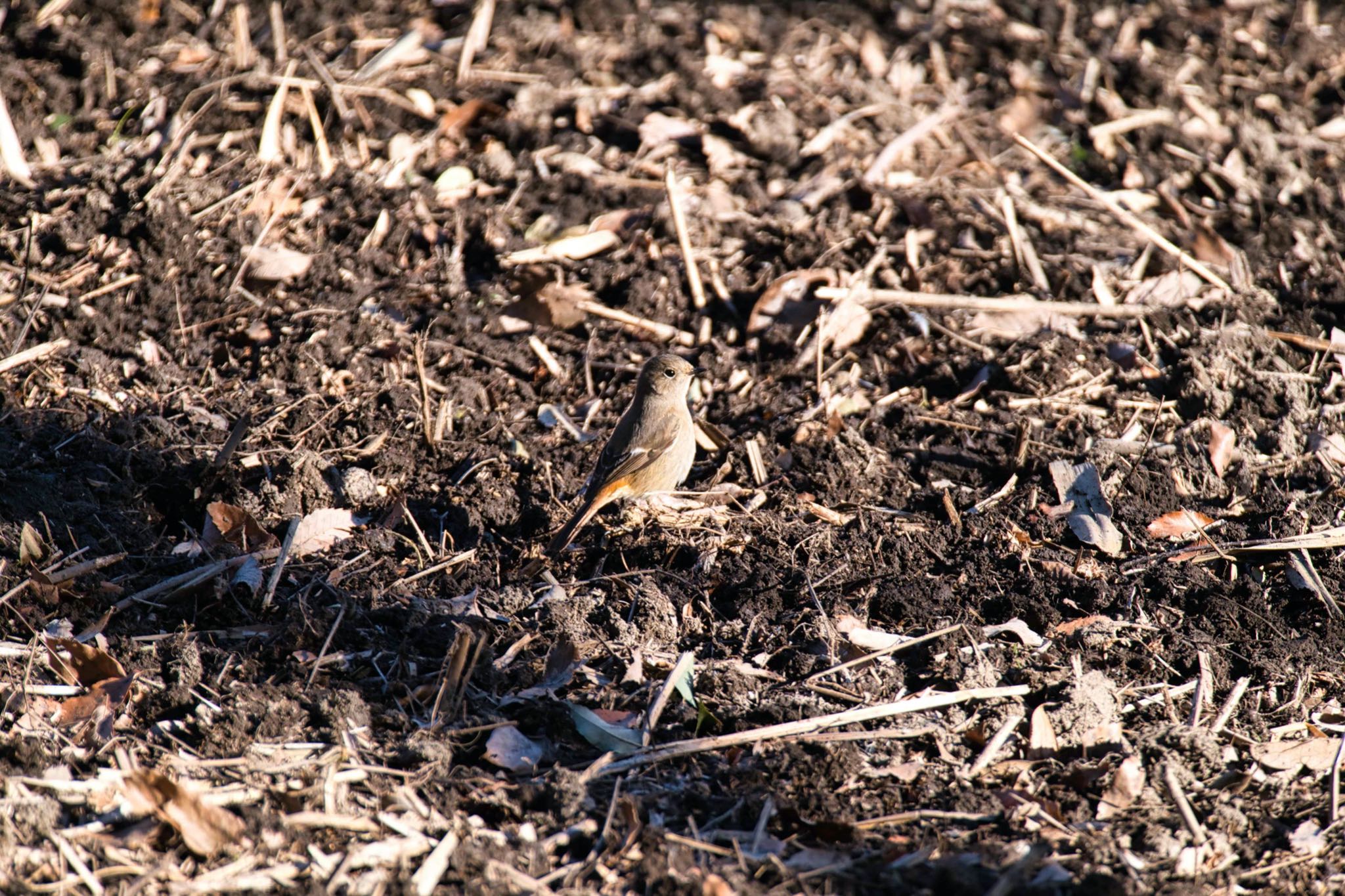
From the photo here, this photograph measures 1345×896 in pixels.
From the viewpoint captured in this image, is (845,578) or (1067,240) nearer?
(845,578)

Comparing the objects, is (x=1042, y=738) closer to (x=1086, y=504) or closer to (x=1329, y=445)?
(x=1086, y=504)

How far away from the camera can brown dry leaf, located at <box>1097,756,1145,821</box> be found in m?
4.11

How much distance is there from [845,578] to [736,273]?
98.8 inches

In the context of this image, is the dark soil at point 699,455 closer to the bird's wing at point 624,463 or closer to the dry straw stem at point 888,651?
the dry straw stem at point 888,651

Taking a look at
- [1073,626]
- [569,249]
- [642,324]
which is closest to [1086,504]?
[1073,626]

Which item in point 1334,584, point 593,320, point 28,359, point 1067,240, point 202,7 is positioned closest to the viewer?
point 1334,584

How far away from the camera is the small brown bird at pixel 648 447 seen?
5516 millimetres

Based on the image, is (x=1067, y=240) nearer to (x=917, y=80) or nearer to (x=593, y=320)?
(x=917, y=80)

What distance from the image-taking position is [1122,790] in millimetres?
4160

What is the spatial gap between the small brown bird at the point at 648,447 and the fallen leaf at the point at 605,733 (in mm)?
1168

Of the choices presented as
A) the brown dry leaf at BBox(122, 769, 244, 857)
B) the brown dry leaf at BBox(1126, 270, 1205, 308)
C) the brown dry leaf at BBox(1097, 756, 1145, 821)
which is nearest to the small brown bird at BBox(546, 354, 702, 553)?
the brown dry leaf at BBox(122, 769, 244, 857)

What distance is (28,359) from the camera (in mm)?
5816

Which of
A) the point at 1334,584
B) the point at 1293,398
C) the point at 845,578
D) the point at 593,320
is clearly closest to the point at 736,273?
the point at 593,320

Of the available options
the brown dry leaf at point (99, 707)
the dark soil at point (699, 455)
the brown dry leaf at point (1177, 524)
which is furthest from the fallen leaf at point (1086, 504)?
the brown dry leaf at point (99, 707)
